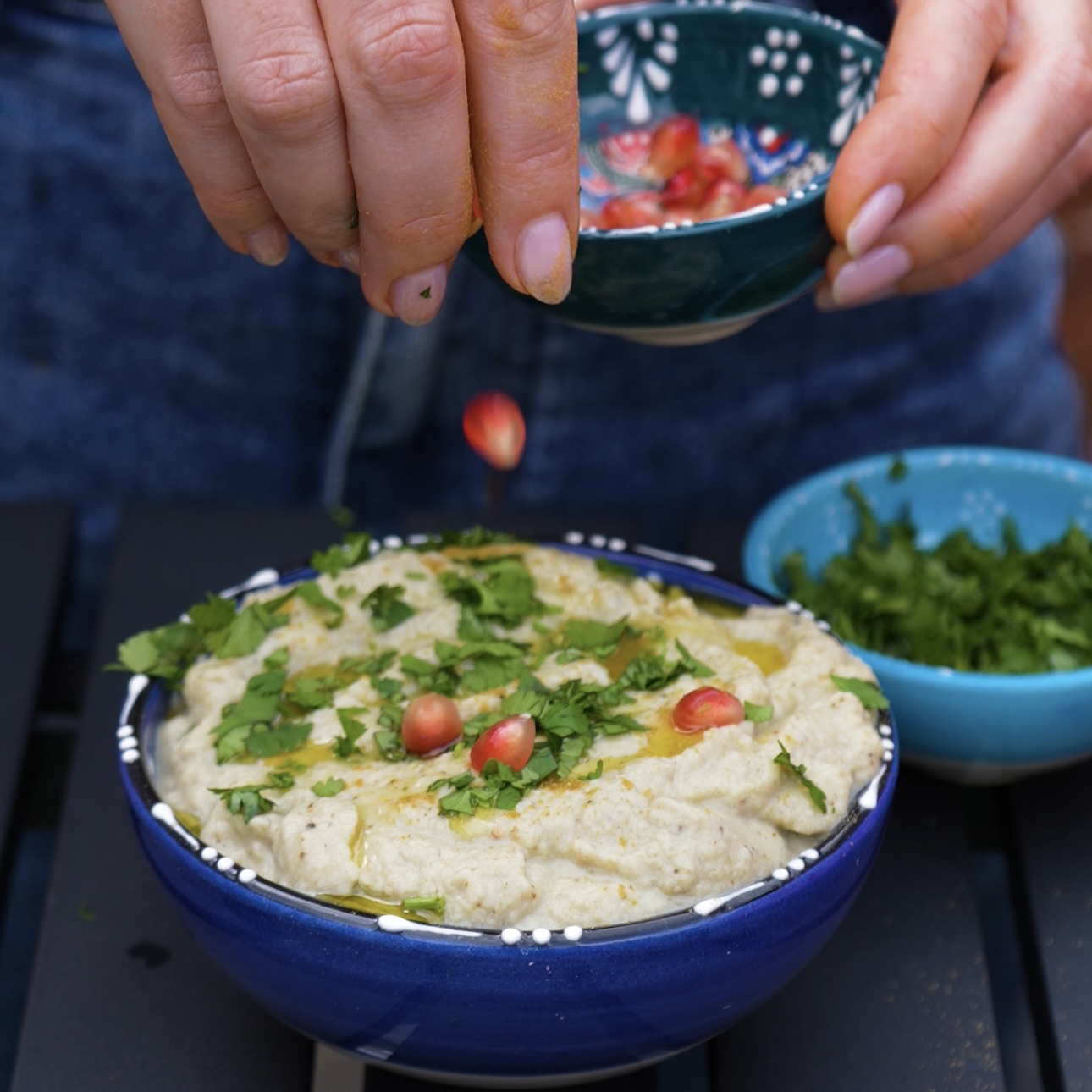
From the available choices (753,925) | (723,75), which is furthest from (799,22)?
(753,925)

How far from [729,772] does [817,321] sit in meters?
1.45

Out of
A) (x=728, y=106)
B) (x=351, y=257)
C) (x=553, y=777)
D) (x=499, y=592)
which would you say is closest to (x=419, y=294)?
(x=351, y=257)

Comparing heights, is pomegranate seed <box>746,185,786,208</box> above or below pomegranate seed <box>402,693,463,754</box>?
above

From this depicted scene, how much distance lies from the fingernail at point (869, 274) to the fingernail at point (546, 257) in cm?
42

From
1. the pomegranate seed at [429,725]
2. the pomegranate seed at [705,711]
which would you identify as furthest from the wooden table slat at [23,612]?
the pomegranate seed at [705,711]

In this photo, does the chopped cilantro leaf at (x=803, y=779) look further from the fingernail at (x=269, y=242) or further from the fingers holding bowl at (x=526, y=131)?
the fingernail at (x=269, y=242)

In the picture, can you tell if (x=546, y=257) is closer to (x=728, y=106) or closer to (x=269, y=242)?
(x=269, y=242)

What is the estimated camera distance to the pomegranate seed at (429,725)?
130 cm

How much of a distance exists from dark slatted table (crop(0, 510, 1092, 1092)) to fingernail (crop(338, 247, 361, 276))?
697mm

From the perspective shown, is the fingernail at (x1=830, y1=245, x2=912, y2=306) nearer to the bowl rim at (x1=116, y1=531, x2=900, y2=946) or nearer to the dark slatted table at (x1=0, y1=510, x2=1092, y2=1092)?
the bowl rim at (x1=116, y1=531, x2=900, y2=946)

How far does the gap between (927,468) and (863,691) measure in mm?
820

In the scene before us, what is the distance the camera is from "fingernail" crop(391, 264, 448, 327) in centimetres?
132

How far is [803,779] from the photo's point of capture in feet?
4.10

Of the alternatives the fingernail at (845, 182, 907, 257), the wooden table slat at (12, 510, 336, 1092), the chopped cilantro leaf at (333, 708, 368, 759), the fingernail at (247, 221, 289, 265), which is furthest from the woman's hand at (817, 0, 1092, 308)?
the wooden table slat at (12, 510, 336, 1092)
